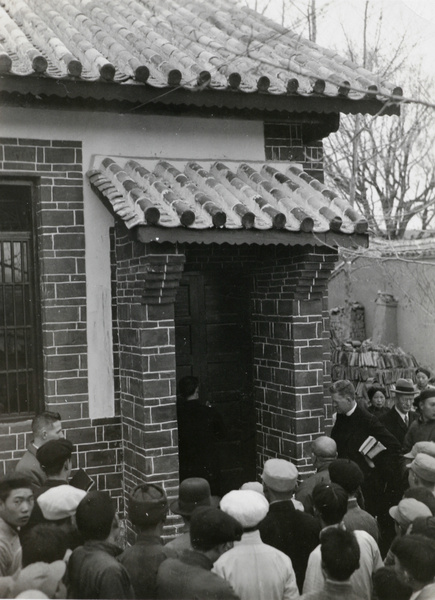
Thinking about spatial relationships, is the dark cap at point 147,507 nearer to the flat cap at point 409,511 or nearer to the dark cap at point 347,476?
the dark cap at point 347,476

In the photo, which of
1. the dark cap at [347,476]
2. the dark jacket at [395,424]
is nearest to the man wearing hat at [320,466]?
the dark cap at [347,476]

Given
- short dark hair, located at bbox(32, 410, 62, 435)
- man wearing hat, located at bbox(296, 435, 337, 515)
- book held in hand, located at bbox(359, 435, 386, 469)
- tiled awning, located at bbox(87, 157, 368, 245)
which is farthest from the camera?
book held in hand, located at bbox(359, 435, 386, 469)

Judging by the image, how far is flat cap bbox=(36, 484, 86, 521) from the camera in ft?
14.0

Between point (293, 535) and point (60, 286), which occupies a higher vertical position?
point (60, 286)

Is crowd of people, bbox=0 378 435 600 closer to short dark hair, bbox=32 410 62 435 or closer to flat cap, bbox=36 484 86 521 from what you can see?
flat cap, bbox=36 484 86 521

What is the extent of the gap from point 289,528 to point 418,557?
3.24 feet

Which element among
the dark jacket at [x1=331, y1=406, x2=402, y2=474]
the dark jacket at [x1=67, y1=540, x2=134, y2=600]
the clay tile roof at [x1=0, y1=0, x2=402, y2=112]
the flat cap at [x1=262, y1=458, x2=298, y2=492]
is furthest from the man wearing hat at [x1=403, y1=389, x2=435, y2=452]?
the dark jacket at [x1=67, y1=540, x2=134, y2=600]

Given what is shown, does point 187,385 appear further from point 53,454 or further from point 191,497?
point 191,497

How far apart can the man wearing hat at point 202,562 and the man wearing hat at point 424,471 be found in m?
1.70

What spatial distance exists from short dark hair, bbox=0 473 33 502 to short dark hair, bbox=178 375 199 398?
9.44 feet

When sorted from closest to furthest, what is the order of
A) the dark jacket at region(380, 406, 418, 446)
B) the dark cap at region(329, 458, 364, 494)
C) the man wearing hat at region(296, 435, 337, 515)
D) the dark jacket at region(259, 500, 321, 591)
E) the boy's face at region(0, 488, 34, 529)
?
the boy's face at region(0, 488, 34, 529) → the dark jacket at region(259, 500, 321, 591) → the dark cap at region(329, 458, 364, 494) → the man wearing hat at region(296, 435, 337, 515) → the dark jacket at region(380, 406, 418, 446)

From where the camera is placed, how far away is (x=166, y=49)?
703 cm

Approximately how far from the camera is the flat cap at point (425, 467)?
197 inches

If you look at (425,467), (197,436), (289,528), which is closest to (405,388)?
(197,436)
